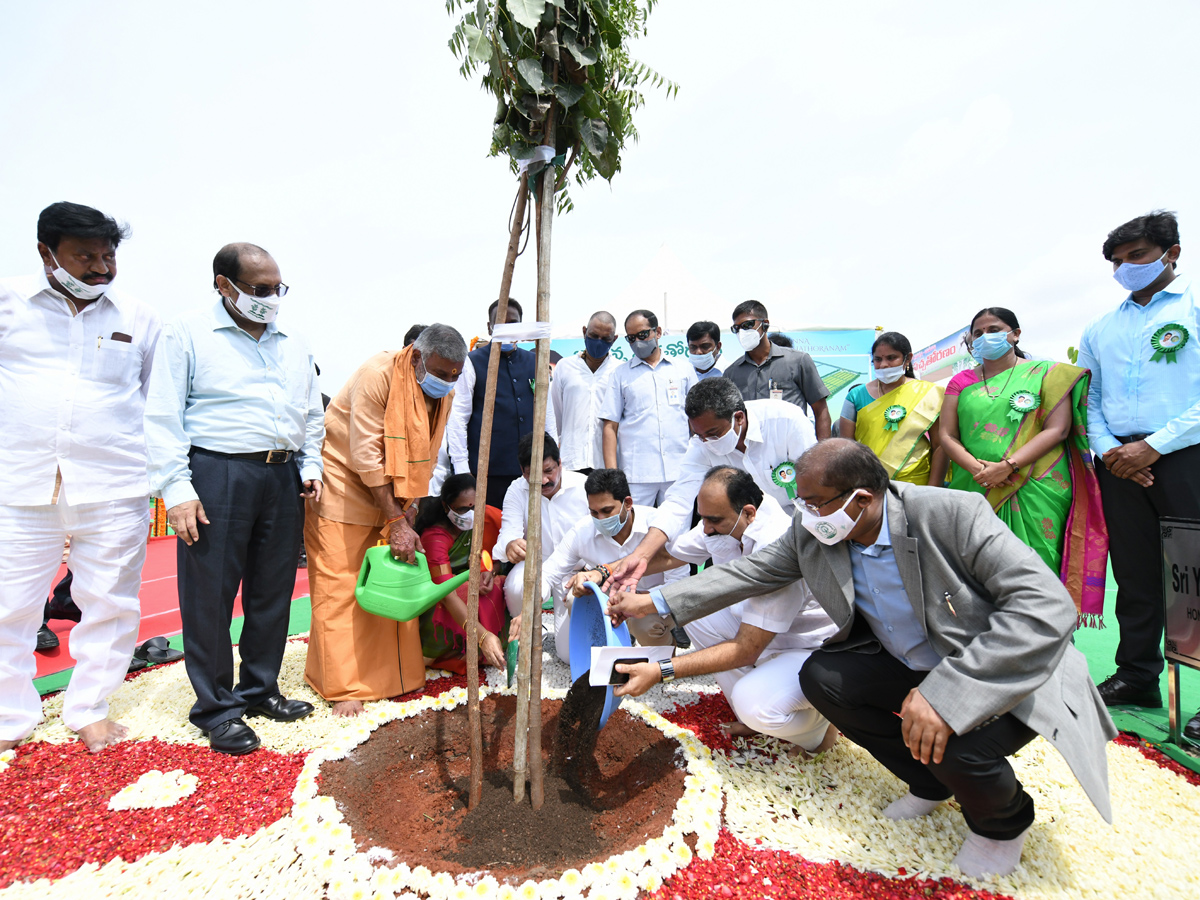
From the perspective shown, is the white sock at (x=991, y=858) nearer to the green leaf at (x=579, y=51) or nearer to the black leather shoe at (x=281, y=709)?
the green leaf at (x=579, y=51)

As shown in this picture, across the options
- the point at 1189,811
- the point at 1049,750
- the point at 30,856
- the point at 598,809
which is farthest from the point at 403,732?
the point at 1189,811

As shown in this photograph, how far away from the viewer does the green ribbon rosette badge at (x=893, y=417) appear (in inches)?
182

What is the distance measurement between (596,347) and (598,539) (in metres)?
2.12

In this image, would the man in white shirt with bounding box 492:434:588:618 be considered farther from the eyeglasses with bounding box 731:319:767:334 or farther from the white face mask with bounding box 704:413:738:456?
the eyeglasses with bounding box 731:319:767:334

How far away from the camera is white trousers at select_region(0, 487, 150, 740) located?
312 cm

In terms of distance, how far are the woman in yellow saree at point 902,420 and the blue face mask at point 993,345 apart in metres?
0.49

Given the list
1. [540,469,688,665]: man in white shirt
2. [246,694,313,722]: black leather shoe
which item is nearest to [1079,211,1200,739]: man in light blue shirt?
[540,469,688,665]: man in white shirt

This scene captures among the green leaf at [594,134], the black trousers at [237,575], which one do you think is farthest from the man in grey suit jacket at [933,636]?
the black trousers at [237,575]

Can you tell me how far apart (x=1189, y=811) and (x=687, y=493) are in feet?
8.62

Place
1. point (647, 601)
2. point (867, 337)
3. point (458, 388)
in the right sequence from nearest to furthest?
1. point (647, 601)
2. point (458, 388)
3. point (867, 337)

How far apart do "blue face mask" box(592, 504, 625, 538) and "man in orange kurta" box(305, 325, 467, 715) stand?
3.29ft

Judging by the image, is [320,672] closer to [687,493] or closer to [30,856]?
[30,856]

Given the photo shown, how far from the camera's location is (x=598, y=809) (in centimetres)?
257

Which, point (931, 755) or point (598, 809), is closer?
point (931, 755)
